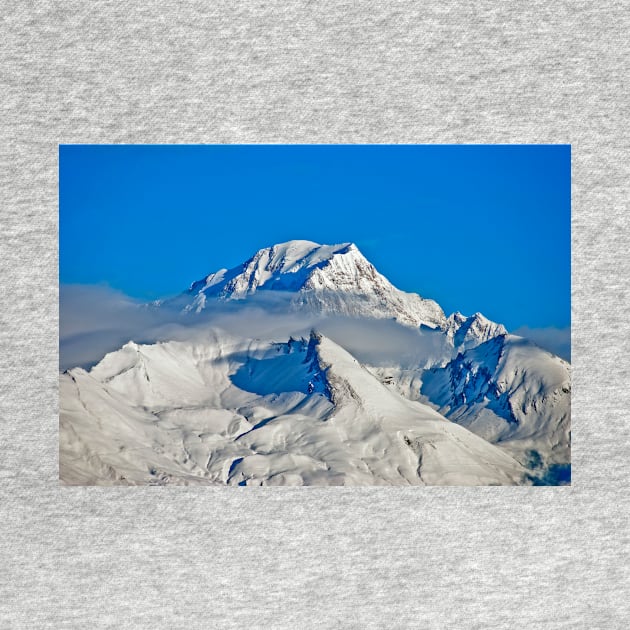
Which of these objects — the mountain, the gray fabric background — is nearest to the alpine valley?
the mountain

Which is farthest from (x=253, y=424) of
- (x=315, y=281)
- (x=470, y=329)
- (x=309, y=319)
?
(x=470, y=329)

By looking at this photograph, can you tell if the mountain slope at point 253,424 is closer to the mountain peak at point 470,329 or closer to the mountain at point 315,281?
the mountain at point 315,281

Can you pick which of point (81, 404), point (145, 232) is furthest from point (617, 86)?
point (81, 404)

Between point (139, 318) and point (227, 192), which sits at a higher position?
point (227, 192)

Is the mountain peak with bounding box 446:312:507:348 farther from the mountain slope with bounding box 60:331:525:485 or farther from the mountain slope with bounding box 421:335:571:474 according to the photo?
the mountain slope with bounding box 60:331:525:485

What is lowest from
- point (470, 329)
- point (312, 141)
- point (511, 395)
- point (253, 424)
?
point (253, 424)

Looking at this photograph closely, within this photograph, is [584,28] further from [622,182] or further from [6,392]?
[6,392]

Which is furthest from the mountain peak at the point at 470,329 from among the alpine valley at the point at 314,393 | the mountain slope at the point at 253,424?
the mountain slope at the point at 253,424

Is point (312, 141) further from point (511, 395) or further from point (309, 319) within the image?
point (511, 395)
